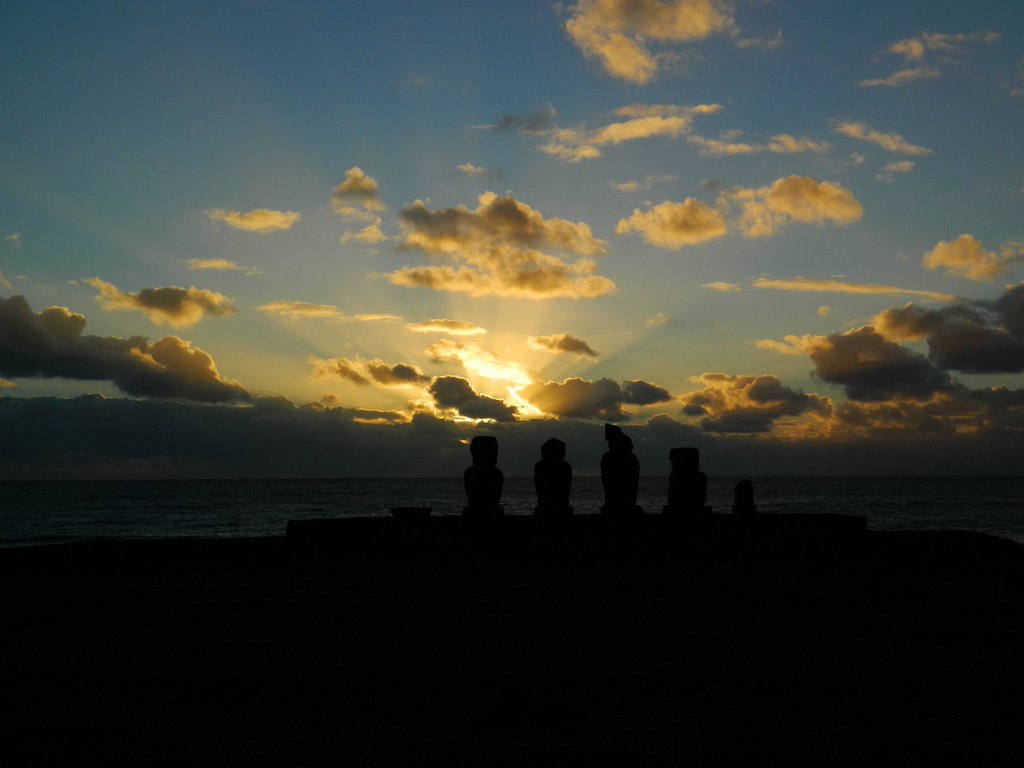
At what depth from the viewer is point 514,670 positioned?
22.5 feet

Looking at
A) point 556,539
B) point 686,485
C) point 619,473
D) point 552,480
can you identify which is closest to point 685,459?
point 686,485

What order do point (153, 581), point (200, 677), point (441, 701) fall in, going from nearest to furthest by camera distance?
point (441, 701)
point (200, 677)
point (153, 581)

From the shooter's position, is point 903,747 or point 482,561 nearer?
point 903,747

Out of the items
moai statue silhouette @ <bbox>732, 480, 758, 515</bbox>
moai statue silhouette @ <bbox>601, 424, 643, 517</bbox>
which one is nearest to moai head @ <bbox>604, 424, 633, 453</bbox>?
moai statue silhouette @ <bbox>601, 424, 643, 517</bbox>

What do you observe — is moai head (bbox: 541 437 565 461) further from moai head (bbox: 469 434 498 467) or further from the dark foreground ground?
the dark foreground ground

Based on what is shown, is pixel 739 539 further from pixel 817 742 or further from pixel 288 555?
pixel 817 742

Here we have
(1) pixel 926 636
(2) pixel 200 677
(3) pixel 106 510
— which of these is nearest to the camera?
(2) pixel 200 677

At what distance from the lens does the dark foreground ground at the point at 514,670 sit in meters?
4.80

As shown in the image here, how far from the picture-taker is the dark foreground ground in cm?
480

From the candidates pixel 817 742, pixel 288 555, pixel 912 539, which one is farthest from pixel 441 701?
pixel 912 539

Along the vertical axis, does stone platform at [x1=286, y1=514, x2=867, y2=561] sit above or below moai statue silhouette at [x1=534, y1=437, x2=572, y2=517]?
below

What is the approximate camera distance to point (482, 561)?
52.5ft

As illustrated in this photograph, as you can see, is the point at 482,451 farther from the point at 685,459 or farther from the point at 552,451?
the point at 685,459

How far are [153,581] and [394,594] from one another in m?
4.38
